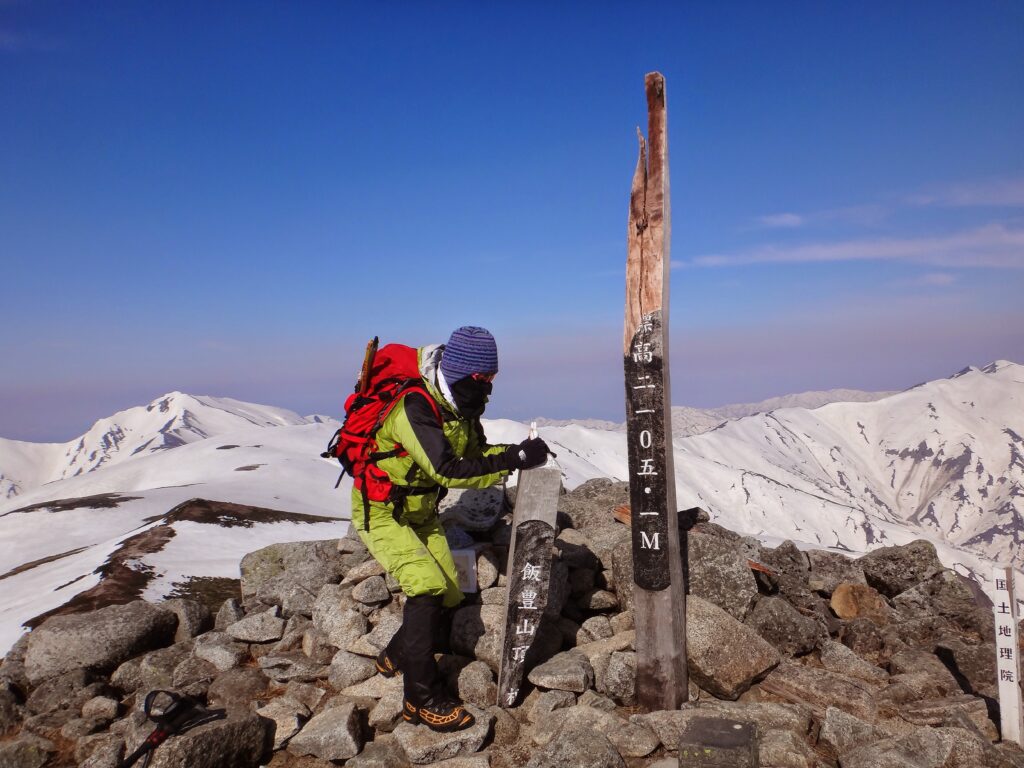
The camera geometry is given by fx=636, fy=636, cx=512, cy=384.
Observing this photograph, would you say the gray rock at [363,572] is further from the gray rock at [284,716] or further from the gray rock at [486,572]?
the gray rock at [284,716]

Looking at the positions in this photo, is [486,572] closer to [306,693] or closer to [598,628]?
[598,628]

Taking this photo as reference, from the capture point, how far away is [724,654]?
7.28m

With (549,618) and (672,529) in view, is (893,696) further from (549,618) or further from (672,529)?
(549,618)

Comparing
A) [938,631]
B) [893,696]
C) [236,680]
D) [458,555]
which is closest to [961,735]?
[893,696]

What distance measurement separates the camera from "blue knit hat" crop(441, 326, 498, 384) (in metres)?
6.66

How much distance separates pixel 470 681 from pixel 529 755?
1185 mm

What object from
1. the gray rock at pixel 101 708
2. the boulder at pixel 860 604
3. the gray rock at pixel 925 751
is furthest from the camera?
the boulder at pixel 860 604

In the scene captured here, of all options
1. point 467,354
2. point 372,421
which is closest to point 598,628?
point 372,421

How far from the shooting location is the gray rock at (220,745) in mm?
6148

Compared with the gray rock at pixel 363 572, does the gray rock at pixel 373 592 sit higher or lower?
lower

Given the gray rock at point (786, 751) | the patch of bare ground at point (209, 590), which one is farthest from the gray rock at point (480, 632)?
the patch of bare ground at point (209, 590)

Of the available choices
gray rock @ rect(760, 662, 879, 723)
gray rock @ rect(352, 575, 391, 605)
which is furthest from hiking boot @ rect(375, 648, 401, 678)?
gray rock @ rect(760, 662, 879, 723)

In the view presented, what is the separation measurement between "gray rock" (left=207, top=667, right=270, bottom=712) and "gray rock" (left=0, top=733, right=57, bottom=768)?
64.9 inches

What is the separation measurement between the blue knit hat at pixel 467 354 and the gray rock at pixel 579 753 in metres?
3.61
